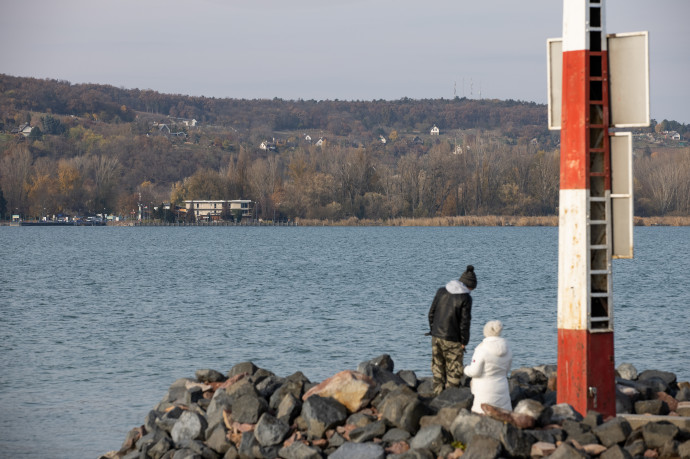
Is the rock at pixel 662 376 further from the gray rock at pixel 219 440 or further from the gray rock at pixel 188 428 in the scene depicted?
the gray rock at pixel 188 428

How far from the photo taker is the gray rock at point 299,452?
10.7 meters

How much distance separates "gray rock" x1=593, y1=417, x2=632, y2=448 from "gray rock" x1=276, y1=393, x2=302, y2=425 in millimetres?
3574

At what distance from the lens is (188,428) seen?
12.3m

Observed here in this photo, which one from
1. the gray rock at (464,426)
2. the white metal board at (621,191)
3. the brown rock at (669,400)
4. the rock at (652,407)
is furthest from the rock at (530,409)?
the brown rock at (669,400)

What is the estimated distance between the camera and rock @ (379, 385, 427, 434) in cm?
1075

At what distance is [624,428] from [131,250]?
10124cm

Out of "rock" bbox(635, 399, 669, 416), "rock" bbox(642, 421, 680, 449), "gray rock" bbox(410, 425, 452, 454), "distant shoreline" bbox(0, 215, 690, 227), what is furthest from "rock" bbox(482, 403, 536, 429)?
"distant shoreline" bbox(0, 215, 690, 227)

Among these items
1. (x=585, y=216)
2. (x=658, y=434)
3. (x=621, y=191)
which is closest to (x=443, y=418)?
(x=658, y=434)

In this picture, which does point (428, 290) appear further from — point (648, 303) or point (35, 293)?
point (35, 293)

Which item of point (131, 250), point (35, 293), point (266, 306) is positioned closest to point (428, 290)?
point (266, 306)

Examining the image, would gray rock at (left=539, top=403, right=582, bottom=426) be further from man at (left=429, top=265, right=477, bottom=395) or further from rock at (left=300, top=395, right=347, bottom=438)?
rock at (left=300, top=395, right=347, bottom=438)

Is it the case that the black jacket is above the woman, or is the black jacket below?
above

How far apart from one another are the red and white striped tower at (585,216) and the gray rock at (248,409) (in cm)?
370

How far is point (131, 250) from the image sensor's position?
108m
